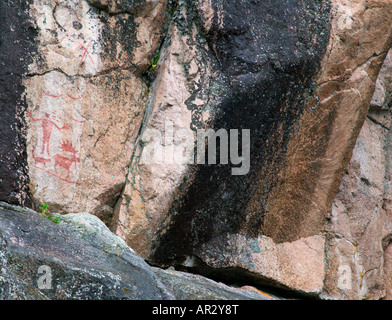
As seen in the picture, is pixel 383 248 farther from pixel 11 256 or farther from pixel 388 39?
pixel 11 256

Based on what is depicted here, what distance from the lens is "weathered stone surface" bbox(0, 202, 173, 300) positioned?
233 centimetres

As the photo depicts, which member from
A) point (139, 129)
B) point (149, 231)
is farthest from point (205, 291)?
point (139, 129)

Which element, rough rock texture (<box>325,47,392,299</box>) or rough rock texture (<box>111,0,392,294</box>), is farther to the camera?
rough rock texture (<box>325,47,392,299</box>)

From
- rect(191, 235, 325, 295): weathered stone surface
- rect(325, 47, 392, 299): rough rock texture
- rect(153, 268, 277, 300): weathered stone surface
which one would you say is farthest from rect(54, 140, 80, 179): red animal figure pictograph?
rect(325, 47, 392, 299): rough rock texture

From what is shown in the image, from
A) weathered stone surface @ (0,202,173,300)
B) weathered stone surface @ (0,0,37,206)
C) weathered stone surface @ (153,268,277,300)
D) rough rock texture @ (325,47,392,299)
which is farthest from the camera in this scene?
rough rock texture @ (325,47,392,299)

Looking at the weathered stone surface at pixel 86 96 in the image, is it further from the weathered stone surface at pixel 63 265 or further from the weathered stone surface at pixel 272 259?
the weathered stone surface at pixel 272 259

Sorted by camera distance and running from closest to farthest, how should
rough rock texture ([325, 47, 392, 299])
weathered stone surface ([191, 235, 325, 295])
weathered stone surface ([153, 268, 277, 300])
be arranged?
weathered stone surface ([153, 268, 277, 300]) → weathered stone surface ([191, 235, 325, 295]) → rough rock texture ([325, 47, 392, 299])

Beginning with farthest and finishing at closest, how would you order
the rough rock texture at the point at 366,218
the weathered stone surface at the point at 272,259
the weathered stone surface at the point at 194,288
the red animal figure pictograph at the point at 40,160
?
the rough rock texture at the point at 366,218
the weathered stone surface at the point at 272,259
the red animal figure pictograph at the point at 40,160
the weathered stone surface at the point at 194,288

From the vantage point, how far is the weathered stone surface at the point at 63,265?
2328 millimetres

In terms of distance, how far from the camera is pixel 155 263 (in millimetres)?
3512

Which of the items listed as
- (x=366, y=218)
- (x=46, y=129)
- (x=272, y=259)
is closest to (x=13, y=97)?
(x=46, y=129)

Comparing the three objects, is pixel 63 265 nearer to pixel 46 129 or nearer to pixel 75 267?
pixel 75 267

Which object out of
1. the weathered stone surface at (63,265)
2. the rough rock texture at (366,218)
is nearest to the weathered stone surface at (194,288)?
the weathered stone surface at (63,265)

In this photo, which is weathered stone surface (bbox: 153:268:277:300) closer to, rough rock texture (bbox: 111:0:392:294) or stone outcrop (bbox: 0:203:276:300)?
stone outcrop (bbox: 0:203:276:300)
